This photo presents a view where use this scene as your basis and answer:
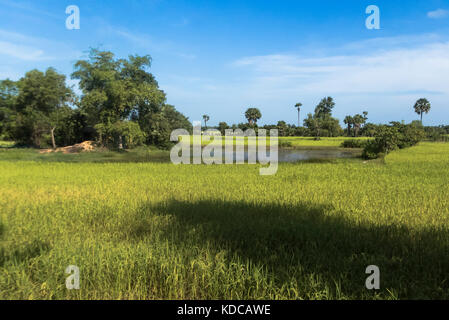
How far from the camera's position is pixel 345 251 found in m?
4.29

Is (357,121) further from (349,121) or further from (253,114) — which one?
(253,114)

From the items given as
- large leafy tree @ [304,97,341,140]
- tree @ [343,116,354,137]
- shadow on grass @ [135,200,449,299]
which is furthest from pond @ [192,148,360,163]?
tree @ [343,116,354,137]

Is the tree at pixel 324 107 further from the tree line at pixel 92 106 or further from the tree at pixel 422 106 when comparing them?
the tree line at pixel 92 106

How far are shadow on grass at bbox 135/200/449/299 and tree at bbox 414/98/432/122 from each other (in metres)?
95.5

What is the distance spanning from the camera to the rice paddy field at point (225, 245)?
3320mm

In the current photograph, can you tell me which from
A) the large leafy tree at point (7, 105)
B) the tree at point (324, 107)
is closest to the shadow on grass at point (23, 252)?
the large leafy tree at point (7, 105)

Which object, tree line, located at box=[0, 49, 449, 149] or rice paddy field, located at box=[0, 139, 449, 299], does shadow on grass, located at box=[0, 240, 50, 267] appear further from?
tree line, located at box=[0, 49, 449, 149]

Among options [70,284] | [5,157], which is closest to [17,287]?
[70,284]

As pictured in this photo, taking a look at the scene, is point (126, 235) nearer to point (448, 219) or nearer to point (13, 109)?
point (448, 219)

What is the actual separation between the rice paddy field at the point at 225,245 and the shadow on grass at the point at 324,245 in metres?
0.02

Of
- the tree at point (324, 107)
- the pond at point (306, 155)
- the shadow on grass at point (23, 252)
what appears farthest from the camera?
the tree at point (324, 107)

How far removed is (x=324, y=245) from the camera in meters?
4.50

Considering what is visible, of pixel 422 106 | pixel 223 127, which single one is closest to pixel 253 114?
pixel 223 127
